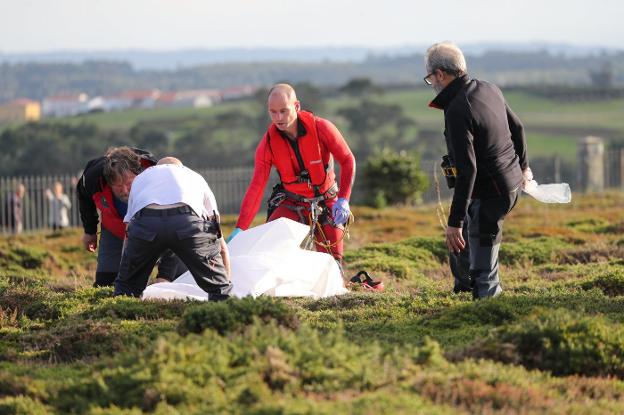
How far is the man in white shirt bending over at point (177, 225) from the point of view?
8.57 metres

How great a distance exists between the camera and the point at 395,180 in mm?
28250

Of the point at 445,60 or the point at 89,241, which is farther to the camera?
the point at 89,241

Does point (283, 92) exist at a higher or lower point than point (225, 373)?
higher

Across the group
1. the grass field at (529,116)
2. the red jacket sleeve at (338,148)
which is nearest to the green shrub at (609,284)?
the red jacket sleeve at (338,148)

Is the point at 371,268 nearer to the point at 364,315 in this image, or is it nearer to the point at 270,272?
the point at 270,272

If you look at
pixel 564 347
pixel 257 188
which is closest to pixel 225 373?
pixel 564 347

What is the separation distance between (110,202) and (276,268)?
4.91 feet

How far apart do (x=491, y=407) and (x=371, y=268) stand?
23.6ft

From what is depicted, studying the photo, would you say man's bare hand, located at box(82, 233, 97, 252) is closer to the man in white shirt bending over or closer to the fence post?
the man in white shirt bending over

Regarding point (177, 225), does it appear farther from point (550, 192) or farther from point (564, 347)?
point (550, 192)

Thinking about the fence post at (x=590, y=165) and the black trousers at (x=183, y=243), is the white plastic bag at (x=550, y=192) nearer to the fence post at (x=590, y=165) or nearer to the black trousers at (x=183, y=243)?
the black trousers at (x=183, y=243)

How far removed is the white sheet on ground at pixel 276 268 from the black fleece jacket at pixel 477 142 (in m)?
1.86

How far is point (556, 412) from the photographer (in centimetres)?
611

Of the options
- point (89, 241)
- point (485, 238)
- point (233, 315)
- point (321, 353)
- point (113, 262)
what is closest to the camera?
point (321, 353)
